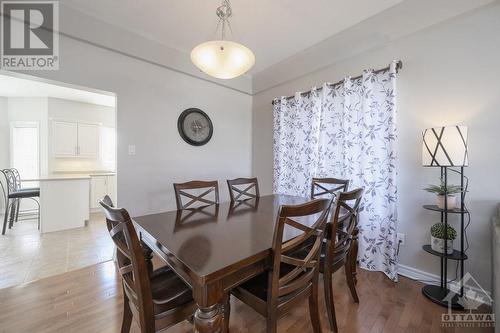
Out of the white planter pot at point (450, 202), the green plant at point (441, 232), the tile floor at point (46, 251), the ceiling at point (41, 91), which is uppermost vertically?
the ceiling at point (41, 91)

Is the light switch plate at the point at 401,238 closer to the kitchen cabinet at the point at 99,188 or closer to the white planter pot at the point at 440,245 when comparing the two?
the white planter pot at the point at 440,245

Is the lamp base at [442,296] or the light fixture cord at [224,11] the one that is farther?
the light fixture cord at [224,11]

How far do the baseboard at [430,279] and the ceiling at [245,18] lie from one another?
257cm

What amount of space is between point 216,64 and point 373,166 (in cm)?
181

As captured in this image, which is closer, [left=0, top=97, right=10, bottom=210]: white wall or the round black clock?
the round black clock

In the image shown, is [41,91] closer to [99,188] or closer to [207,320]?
[99,188]

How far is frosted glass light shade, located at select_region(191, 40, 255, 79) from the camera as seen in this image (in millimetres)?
1412

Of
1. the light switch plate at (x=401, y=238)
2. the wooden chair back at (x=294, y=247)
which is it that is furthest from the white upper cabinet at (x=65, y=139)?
the light switch plate at (x=401, y=238)

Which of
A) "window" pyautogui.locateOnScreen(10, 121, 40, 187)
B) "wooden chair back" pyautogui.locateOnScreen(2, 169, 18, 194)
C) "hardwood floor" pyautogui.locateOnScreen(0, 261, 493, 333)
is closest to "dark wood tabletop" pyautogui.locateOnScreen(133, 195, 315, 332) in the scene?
"hardwood floor" pyautogui.locateOnScreen(0, 261, 493, 333)

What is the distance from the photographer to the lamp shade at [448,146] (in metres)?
1.50

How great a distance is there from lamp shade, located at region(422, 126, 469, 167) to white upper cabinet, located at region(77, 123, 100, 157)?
5981 millimetres

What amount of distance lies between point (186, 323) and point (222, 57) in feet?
6.23

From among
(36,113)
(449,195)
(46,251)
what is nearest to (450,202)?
(449,195)

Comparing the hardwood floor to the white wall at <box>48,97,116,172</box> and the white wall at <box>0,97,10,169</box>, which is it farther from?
the white wall at <box>0,97,10,169</box>
